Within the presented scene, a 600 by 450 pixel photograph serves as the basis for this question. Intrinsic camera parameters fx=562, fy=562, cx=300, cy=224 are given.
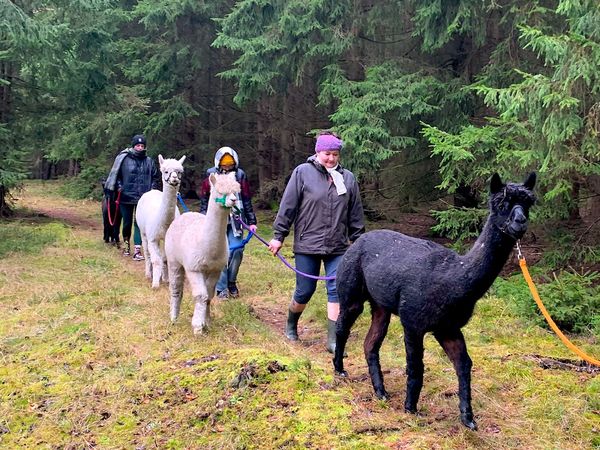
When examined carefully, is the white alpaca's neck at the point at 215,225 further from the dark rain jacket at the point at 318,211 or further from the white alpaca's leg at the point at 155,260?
the white alpaca's leg at the point at 155,260

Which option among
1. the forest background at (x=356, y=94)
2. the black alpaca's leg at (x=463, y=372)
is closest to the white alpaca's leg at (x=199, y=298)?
the black alpaca's leg at (x=463, y=372)

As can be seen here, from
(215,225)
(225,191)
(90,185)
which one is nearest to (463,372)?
(225,191)

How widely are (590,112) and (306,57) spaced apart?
7309 millimetres

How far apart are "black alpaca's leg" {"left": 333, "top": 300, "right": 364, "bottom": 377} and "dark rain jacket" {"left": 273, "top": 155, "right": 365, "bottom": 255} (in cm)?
90

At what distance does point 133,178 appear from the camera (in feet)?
34.4

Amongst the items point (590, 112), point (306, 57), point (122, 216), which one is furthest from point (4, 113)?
point (590, 112)

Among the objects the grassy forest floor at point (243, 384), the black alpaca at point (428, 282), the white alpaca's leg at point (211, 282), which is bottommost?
the grassy forest floor at point (243, 384)

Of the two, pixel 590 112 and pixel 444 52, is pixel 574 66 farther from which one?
pixel 444 52

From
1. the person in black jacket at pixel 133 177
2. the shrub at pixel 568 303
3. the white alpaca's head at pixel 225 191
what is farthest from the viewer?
the person in black jacket at pixel 133 177

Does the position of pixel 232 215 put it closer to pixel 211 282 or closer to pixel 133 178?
pixel 211 282

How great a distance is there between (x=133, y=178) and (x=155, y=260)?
256 centimetres

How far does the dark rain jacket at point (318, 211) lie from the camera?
5.63 meters

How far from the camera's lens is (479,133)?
8258 mm

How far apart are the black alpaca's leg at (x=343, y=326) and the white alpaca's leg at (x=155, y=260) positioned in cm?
409
